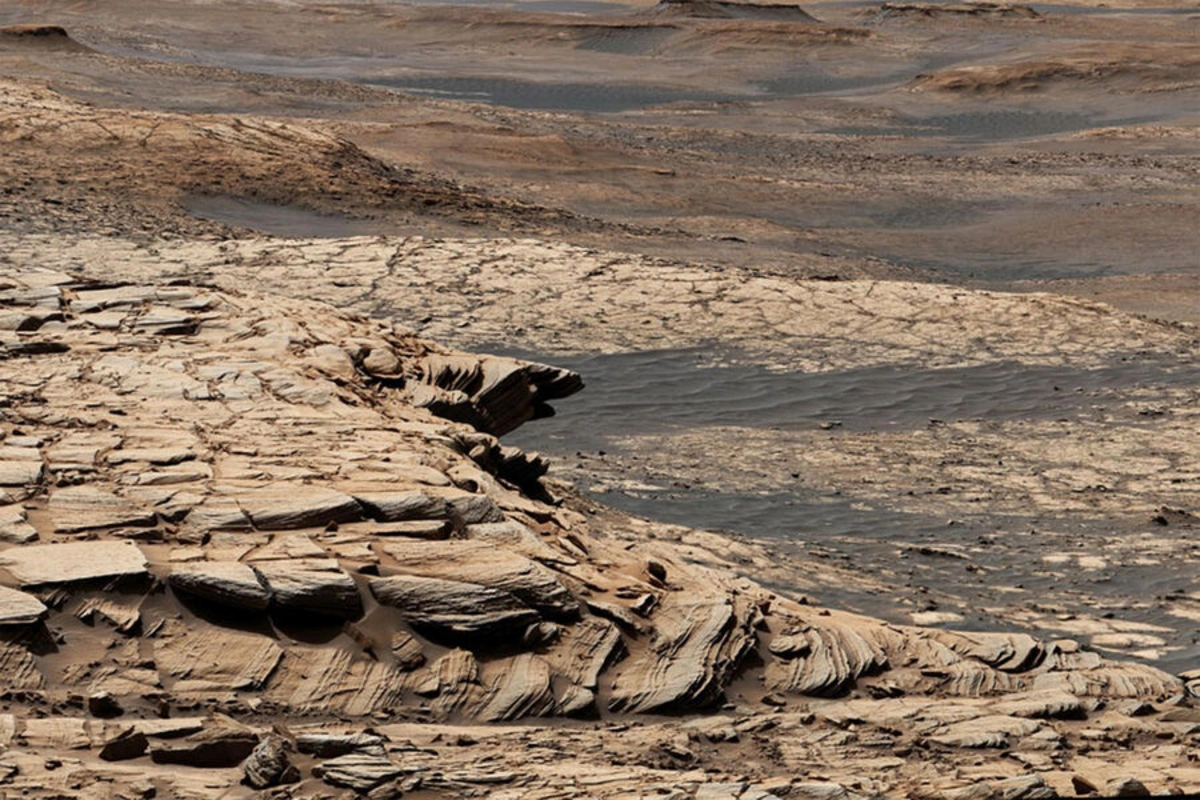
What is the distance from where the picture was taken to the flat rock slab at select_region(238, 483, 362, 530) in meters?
6.96

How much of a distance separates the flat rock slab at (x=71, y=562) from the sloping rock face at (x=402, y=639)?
1 cm

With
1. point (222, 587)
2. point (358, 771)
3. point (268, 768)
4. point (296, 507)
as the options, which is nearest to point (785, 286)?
point (296, 507)

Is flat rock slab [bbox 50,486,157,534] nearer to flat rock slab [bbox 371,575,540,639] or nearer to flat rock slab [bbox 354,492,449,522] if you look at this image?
flat rock slab [bbox 354,492,449,522]

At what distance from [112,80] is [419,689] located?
98.4 feet

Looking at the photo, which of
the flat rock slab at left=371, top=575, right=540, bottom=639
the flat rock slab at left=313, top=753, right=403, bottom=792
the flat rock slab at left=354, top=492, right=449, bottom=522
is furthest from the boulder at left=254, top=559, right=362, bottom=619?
the flat rock slab at left=313, top=753, right=403, bottom=792

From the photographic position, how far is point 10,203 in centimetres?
1908

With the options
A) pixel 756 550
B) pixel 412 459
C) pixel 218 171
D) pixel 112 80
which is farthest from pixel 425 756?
pixel 112 80

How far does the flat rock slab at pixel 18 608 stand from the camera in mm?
5883

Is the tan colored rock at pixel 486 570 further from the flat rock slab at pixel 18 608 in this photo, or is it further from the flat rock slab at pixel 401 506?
the flat rock slab at pixel 18 608

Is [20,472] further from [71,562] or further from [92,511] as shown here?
[71,562]

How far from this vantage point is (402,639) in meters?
6.45

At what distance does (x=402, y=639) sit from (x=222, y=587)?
693 millimetres

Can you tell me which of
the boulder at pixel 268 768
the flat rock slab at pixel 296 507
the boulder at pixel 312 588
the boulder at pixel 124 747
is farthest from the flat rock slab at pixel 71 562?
the boulder at pixel 268 768

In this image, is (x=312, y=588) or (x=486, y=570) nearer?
(x=312, y=588)
